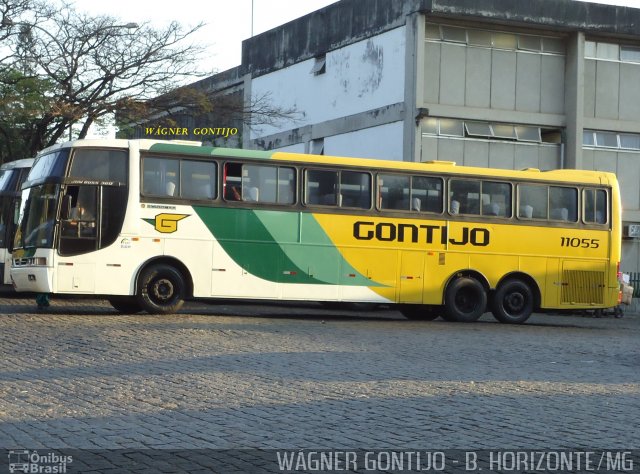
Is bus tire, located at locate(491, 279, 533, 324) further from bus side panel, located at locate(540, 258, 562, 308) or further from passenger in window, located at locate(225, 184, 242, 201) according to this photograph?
passenger in window, located at locate(225, 184, 242, 201)

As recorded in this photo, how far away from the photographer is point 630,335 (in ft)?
72.7

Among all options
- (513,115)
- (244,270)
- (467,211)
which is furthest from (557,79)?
(244,270)

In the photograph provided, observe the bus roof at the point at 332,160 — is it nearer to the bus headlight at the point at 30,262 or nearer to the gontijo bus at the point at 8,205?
the bus headlight at the point at 30,262

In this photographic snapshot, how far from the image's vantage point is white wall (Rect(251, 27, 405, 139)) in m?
36.7

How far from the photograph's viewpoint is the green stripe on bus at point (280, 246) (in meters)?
21.5

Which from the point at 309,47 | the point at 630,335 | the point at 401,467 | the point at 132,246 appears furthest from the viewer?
the point at 309,47

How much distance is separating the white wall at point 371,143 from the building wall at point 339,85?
27cm

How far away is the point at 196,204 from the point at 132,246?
152cm

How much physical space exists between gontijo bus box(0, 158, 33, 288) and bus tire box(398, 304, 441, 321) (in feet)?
30.5

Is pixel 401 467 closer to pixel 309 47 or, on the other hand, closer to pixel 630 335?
pixel 630 335

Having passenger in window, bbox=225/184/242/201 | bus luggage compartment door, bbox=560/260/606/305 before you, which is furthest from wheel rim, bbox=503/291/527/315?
passenger in window, bbox=225/184/242/201

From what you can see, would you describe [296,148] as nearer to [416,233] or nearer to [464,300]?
[464,300]

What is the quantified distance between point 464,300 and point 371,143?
586 inches

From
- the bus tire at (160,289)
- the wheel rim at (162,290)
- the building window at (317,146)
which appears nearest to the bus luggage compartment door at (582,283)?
the bus tire at (160,289)
